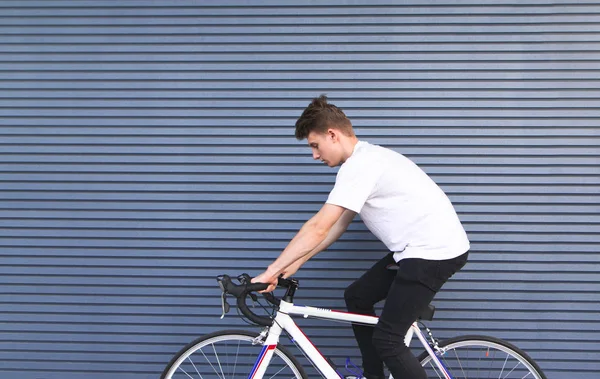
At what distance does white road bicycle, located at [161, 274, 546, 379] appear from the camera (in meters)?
2.52

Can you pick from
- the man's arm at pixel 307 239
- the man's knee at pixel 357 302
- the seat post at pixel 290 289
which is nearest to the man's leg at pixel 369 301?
the man's knee at pixel 357 302

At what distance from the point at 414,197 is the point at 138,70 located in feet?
7.24

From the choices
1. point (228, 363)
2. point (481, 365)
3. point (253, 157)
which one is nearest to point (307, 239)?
point (253, 157)

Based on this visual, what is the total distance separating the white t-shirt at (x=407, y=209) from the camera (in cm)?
241

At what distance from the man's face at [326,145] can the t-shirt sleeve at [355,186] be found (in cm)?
19

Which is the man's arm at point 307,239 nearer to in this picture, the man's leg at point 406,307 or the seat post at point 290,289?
the seat post at point 290,289

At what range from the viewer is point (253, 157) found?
11.2 feet

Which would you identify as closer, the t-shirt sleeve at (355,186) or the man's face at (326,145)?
the t-shirt sleeve at (355,186)

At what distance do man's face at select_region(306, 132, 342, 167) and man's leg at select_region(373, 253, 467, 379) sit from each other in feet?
2.18

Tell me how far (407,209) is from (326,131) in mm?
581

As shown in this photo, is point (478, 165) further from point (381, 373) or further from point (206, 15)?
point (206, 15)

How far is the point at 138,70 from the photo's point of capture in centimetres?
343

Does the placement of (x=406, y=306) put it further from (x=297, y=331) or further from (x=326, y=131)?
(x=326, y=131)

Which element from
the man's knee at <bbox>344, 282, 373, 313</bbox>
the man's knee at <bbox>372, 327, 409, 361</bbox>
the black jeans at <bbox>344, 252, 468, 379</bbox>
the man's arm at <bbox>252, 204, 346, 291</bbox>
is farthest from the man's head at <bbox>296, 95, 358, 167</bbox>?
the man's knee at <bbox>372, 327, 409, 361</bbox>
